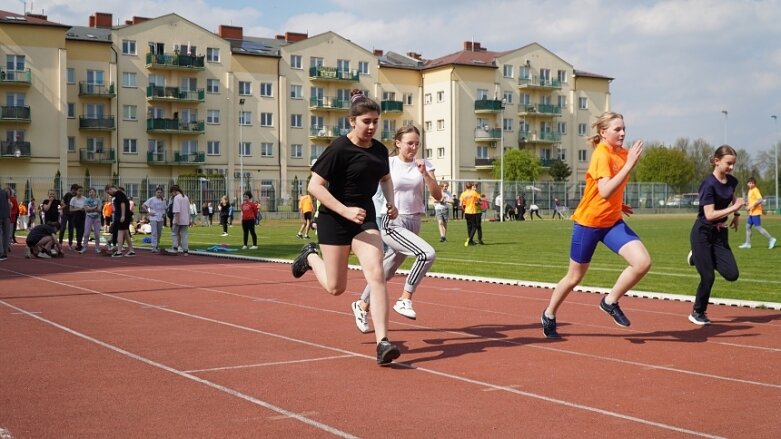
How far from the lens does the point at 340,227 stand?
25.5ft

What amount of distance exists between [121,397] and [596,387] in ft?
11.0

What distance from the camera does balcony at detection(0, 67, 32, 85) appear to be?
69.4 metres

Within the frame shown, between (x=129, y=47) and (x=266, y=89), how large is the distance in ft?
40.7

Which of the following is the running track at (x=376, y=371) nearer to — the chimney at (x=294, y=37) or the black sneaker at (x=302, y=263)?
the black sneaker at (x=302, y=263)

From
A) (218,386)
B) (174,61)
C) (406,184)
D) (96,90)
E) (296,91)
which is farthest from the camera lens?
(296,91)

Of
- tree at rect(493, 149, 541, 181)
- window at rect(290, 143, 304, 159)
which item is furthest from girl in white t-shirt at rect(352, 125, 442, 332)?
tree at rect(493, 149, 541, 181)

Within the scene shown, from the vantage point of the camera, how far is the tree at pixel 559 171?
9100 centimetres

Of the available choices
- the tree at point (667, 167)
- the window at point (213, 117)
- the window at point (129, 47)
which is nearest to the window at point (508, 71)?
the tree at point (667, 167)

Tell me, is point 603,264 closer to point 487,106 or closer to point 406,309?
point 406,309

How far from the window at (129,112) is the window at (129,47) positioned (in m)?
4.42

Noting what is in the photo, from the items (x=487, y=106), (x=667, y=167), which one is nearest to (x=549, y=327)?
(x=487, y=106)

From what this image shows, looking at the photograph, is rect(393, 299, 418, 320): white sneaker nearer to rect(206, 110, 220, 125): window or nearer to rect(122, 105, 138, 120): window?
rect(122, 105, 138, 120): window

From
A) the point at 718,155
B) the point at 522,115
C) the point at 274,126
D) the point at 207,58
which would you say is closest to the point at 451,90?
the point at 522,115

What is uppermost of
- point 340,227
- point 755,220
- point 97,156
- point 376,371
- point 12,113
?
point 12,113
